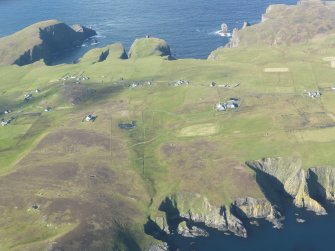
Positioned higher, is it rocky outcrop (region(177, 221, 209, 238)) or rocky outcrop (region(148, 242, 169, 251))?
rocky outcrop (region(148, 242, 169, 251))

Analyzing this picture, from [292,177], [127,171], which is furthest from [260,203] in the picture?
[127,171]

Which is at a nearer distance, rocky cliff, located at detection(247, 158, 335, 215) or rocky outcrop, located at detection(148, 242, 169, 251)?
rocky outcrop, located at detection(148, 242, 169, 251)

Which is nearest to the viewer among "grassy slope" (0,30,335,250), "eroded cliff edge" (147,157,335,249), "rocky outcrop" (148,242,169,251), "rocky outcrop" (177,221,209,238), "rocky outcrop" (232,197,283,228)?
"rocky outcrop" (148,242,169,251)

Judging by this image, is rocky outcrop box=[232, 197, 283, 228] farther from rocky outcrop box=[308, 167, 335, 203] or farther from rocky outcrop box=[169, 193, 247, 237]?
rocky outcrop box=[308, 167, 335, 203]

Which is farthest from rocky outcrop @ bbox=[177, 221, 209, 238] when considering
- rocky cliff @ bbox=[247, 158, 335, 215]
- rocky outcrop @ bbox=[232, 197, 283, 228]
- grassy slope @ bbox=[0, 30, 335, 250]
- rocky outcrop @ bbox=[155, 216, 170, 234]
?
rocky cliff @ bbox=[247, 158, 335, 215]

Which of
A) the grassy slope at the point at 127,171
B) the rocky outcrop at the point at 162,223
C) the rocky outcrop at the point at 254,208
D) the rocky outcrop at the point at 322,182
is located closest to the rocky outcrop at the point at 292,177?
the rocky outcrop at the point at 322,182

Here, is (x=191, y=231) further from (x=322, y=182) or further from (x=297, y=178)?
(x=322, y=182)
